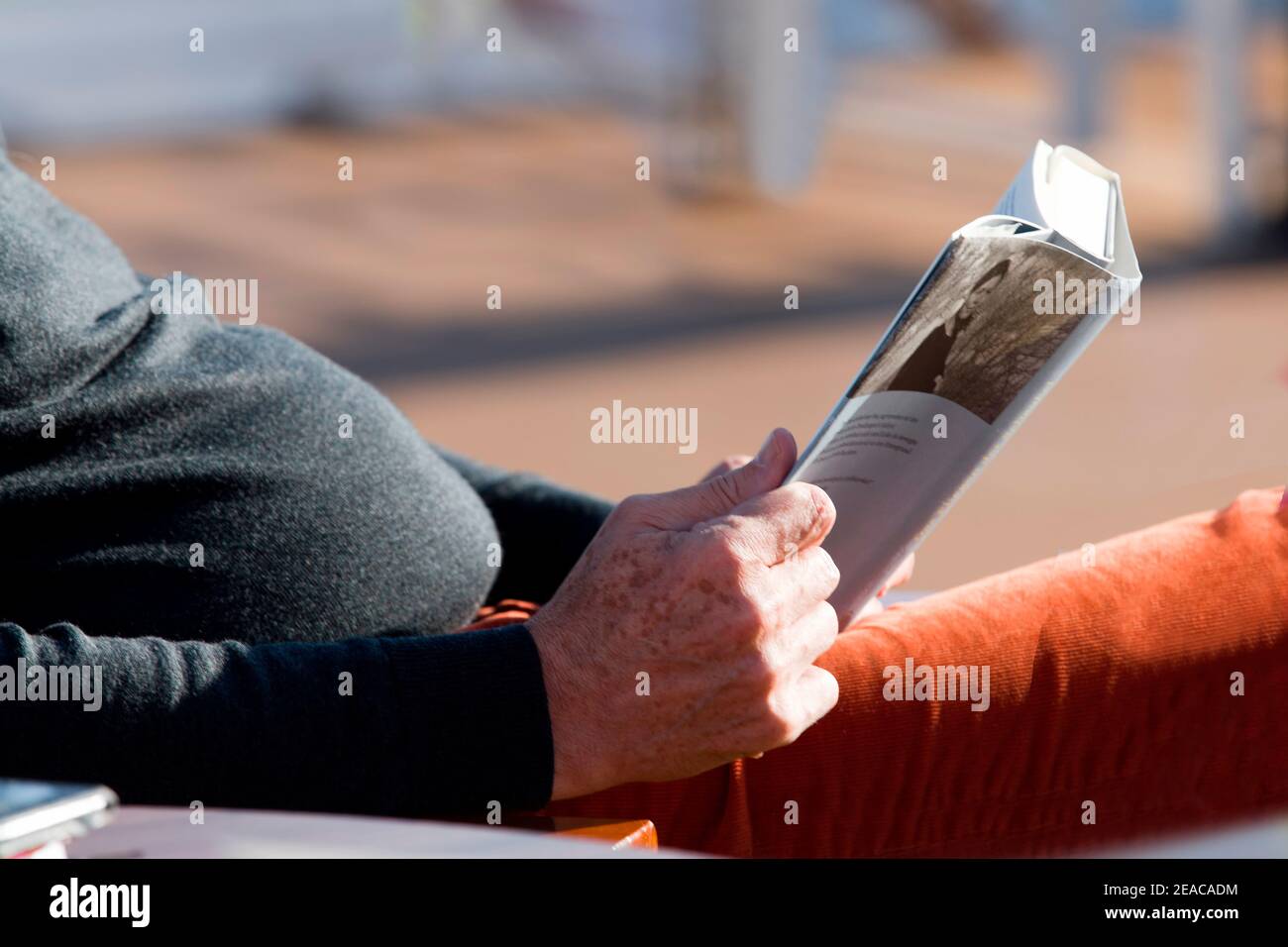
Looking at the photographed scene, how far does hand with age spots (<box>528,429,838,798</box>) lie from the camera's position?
117 cm

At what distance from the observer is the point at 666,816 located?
126 cm

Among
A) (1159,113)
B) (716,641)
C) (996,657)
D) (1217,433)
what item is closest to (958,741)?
(996,657)

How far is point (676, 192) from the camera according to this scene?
7.06 metres

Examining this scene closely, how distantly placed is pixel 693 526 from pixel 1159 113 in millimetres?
8120

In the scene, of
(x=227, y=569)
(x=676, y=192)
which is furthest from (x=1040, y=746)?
(x=676, y=192)

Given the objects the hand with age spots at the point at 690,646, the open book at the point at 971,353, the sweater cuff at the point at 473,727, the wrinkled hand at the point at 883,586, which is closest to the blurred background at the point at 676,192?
the wrinkled hand at the point at 883,586

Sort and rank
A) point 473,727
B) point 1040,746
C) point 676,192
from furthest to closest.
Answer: point 676,192 → point 1040,746 → point 473,727

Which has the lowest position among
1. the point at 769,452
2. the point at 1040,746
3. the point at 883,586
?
the point at 1040,746

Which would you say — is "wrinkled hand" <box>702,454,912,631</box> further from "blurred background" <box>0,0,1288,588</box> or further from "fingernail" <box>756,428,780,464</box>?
"blurred background" <box>0,0,1288,588</box>

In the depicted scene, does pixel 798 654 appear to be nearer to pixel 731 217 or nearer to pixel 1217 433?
pixel 1217 433

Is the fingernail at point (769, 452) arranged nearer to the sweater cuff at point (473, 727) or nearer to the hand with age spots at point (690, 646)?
the hand with age spots at point (690, 646)

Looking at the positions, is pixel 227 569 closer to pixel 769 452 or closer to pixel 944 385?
pixel 769 452

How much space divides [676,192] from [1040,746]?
19.6 ft
